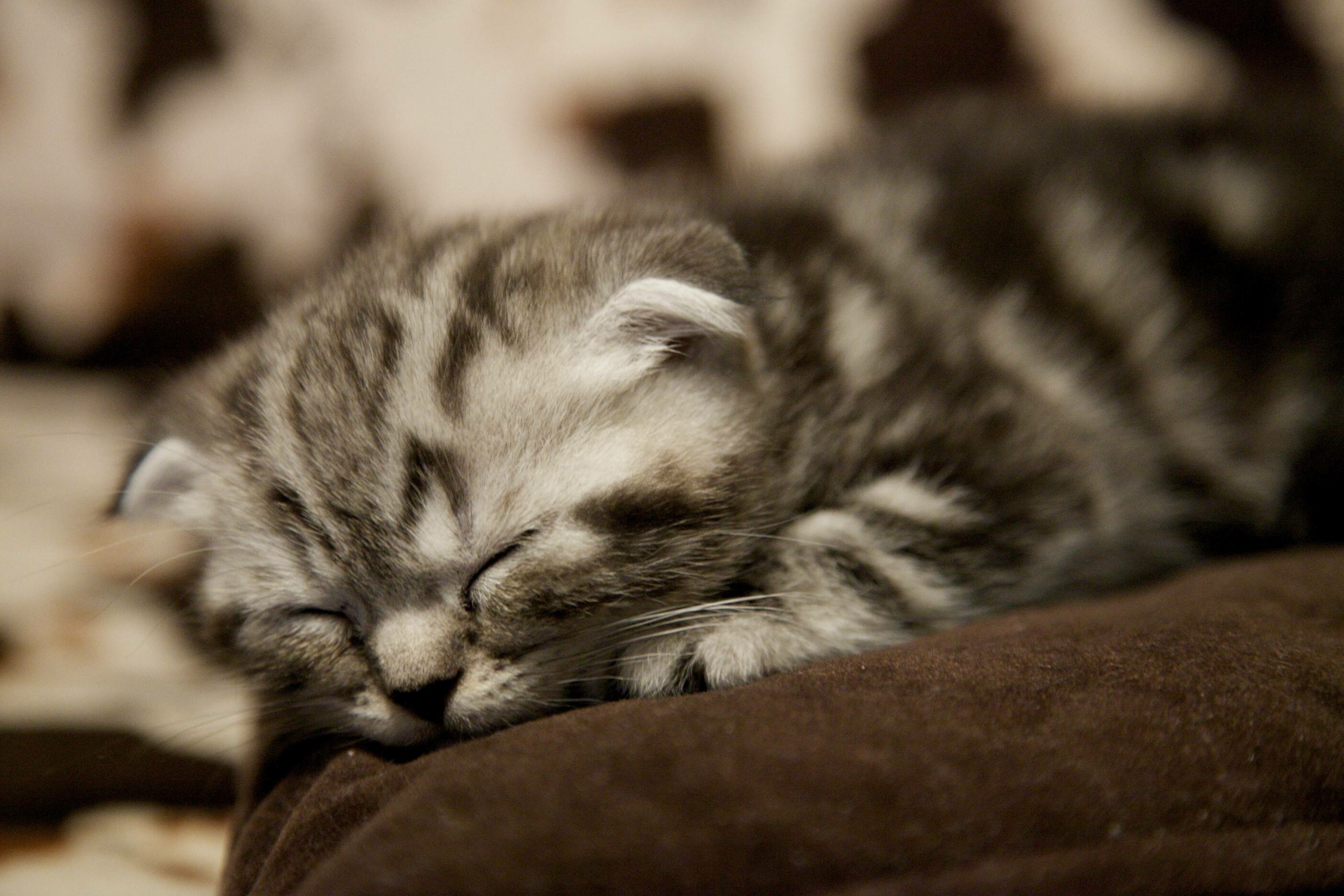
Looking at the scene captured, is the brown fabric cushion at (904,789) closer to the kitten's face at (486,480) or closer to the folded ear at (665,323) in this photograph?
the kitten's face at (486,480)

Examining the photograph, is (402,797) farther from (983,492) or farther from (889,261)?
(889,261)

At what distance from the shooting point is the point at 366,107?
1487mm

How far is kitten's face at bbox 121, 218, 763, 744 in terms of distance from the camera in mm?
766

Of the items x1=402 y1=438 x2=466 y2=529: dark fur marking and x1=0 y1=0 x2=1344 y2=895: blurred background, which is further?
x1=0 y1=0 x2=1344 y2=895: blurred background

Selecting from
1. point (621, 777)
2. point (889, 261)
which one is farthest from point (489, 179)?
point (621, 777)

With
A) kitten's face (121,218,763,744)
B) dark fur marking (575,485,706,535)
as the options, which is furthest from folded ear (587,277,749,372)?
dark fur marking (575,485,706,535)

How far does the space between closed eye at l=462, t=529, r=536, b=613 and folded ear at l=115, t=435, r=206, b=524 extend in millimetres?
313

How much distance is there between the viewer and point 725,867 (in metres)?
0.47

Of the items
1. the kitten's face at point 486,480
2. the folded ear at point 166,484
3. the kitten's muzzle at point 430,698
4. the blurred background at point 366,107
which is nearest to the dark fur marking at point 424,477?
Result: the kitten's face at point 486,480

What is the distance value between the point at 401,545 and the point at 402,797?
0.24 m

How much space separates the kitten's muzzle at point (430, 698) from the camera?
74 cm

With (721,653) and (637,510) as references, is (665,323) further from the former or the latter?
(721,653)

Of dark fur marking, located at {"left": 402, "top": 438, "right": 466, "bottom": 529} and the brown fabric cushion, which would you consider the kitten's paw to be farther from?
dark fur marking, located at {"left": 402, "top": 438, "right": 466, "bottom": 529}

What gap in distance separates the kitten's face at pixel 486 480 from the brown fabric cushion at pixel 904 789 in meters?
0.11
